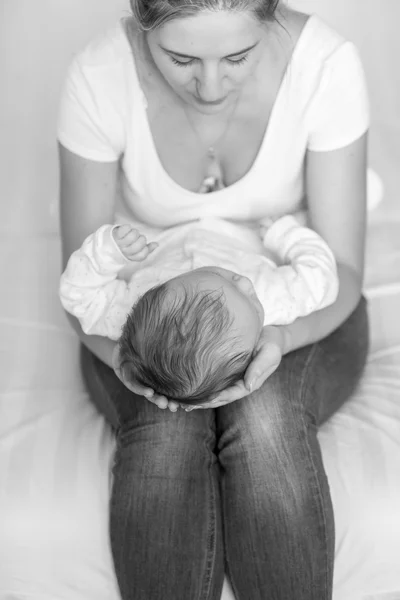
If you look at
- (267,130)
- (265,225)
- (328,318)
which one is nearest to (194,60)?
(267,130)

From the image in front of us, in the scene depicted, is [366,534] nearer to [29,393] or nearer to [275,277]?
[275,277]

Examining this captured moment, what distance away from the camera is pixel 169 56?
4.24 feet

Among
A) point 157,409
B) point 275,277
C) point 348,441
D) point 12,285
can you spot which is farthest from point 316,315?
point 12,285

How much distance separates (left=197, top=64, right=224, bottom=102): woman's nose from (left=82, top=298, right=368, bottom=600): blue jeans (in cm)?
45

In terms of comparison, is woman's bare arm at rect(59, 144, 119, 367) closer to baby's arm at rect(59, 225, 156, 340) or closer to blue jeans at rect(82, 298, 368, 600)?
baby's arm at rect(59, 225, 156, 340)

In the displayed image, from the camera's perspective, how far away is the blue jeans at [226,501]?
1.25 m

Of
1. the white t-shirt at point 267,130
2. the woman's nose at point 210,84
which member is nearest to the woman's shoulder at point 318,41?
the white t-shirt at point 267,130

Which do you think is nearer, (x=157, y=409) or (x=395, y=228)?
(x=157, y=409)

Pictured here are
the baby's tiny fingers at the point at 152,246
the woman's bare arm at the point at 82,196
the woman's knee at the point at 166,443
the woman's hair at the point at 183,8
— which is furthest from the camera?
the woman's bare arm at the point at 82,196

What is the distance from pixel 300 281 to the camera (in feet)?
4.61

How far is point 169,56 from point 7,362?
676 mm

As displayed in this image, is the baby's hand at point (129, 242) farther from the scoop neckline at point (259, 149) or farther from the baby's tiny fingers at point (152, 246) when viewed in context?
the scoop neckline at point (259, 149)

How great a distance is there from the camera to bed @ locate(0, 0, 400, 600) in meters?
1.35

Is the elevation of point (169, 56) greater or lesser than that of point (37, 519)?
greater
